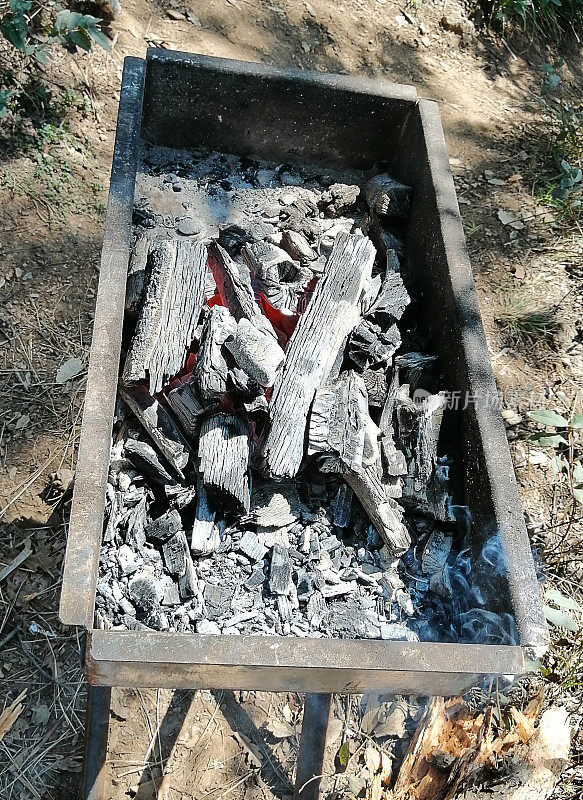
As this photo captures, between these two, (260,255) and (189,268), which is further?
(260,255)

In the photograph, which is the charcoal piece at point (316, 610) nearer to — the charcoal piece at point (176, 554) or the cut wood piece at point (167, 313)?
the charcoal piece at point (176, 554)

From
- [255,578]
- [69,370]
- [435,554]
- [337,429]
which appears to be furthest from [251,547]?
[69,370]

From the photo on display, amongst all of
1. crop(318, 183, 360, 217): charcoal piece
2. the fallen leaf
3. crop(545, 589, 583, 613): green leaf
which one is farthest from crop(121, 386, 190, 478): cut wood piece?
crop(545, 589, 583, 613): green leaf

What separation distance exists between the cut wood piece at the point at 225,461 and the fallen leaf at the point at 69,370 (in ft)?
3.80

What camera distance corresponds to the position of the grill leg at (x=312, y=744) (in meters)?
1.93

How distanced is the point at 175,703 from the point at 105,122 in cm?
277

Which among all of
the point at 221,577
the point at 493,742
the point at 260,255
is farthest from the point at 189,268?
the point at 493,742

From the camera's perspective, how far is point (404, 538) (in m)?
2.08

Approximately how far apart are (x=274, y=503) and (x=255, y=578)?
0.78 ft

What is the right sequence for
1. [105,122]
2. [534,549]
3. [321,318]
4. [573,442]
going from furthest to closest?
[105,122] < [573,442] < [534,549] < [321,318]

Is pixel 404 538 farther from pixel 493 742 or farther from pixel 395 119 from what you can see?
pixel 395 119

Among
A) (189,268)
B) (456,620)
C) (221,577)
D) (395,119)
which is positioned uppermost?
(395,119)

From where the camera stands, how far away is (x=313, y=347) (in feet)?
7.27

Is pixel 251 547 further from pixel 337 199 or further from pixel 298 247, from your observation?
pixel 337 199
